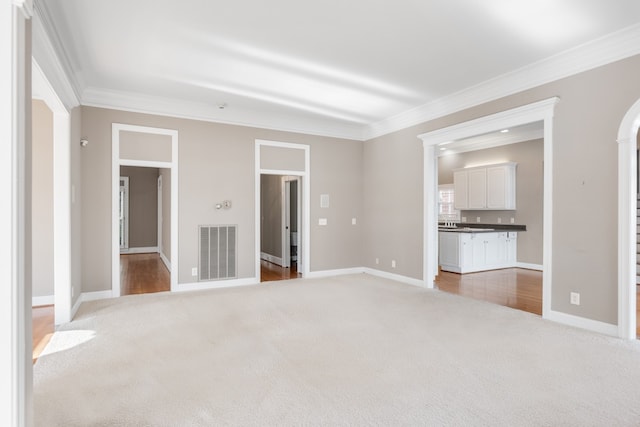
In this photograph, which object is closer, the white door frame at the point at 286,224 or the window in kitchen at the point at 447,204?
the white door frame at the point at 286,224

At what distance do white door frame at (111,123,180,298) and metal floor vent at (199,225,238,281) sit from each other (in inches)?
15.8

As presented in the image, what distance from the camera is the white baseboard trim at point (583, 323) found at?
142 inches

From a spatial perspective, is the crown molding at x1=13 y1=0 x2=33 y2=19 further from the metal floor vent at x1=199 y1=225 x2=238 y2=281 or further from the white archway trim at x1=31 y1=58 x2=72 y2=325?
the metal floor vent at x1=199 y1=225 x2=238 y2=281

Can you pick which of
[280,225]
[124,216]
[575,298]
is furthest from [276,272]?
[124,216]

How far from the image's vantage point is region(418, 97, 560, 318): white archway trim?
13.7ft

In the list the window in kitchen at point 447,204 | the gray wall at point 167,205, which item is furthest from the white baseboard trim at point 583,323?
the gray wall at point 167,205

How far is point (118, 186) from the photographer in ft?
16.8

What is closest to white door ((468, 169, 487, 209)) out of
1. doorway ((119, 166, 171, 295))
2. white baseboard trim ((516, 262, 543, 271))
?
white baseboard trim ((516, 262, 543, 271))

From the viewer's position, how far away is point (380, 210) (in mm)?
6859

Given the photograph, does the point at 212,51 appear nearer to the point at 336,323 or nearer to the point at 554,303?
the point at 336,323

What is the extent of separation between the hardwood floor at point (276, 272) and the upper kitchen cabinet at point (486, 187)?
446 centimetres

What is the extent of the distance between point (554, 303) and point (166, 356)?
13.4ft

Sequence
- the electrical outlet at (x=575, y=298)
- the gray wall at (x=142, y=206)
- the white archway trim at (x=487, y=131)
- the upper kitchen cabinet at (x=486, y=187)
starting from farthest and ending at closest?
the gray wall at (x=142, y=206), the upper kitchen cabinet at (x=486, y=187), the white archway trim at (x=487, y=131), the electrical outlet at (x=575, y=298)

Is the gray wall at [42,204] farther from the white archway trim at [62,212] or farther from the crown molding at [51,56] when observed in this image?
the white archway trim at [62,212]
